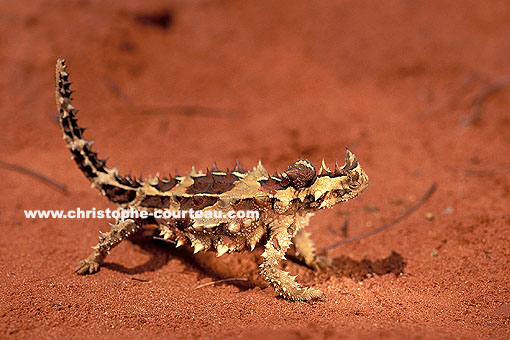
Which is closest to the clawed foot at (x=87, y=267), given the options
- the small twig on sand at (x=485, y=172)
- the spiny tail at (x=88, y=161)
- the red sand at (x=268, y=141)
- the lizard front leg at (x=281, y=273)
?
the red sand at (x=268, y=141)

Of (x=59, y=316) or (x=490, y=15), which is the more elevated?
(x=490, y=15)

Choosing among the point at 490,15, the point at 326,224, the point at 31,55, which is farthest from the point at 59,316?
the point at 490,15

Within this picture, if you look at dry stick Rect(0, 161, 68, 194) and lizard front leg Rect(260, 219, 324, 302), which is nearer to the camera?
lizard front leg Rect(260, 219, 324, 302)

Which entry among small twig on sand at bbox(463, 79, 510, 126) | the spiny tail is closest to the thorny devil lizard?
the spiny tail

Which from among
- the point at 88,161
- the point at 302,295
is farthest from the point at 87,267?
the point at 302,295

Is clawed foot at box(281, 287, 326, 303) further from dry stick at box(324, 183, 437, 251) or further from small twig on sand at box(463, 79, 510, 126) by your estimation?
small twig on sand at box(463, 79, 510, 126)

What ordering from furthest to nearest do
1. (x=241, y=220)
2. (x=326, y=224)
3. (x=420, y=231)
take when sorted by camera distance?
(x=326, y=224) < (x=420, y=231) < (x=241, y=220)

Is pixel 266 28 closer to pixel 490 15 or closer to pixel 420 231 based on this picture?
pixel 490 15
